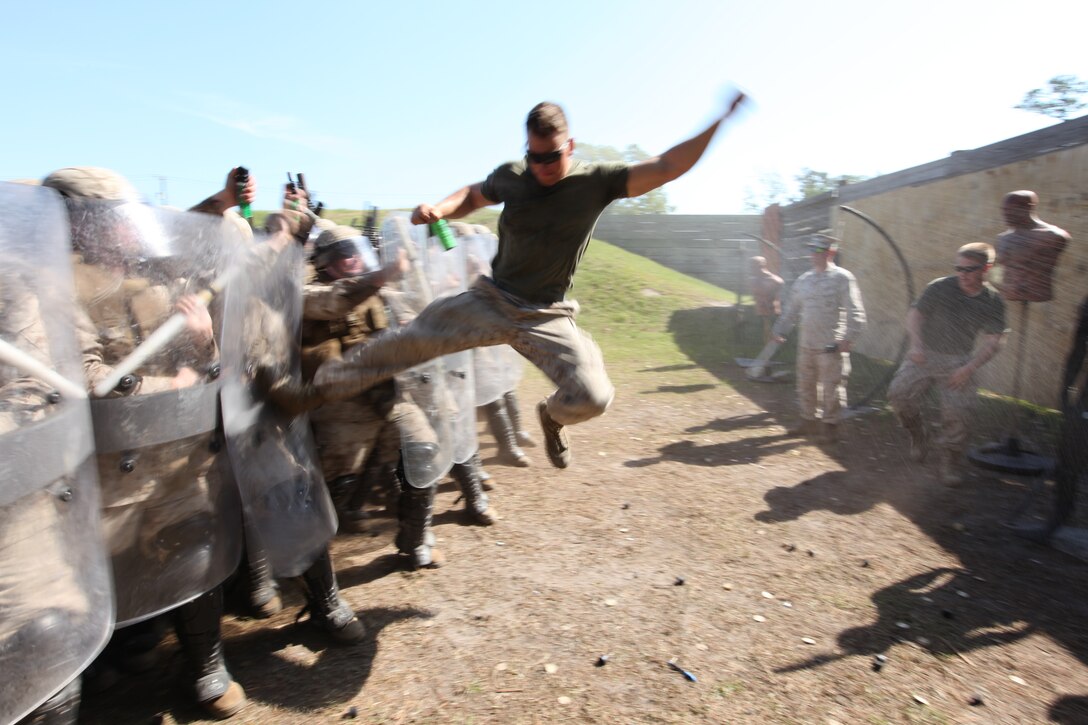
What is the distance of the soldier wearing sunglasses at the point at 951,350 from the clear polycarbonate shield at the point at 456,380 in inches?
151

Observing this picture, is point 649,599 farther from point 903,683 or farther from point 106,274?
point 106,274

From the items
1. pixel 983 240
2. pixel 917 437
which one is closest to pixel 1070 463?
pixel 917 437

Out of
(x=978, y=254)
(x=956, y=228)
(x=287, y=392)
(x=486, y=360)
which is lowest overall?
(x=486, y=360)

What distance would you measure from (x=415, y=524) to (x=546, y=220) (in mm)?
1786

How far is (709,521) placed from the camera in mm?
4531

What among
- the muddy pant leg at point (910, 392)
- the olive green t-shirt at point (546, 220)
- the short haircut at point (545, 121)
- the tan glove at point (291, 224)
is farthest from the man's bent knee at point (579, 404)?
the muddy pant leg at point (910, 392)

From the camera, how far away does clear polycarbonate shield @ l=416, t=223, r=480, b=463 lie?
3.78 metres

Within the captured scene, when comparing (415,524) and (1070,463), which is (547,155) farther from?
(1070,463)

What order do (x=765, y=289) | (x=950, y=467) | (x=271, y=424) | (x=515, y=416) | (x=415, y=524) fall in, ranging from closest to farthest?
1. (x=271, y=424)
2. (x=415, y=524)
3. (x=950, y=467)
4. (x=515, y=416)
5. (x=765, y=289)

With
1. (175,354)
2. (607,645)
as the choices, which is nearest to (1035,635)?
(607,645)

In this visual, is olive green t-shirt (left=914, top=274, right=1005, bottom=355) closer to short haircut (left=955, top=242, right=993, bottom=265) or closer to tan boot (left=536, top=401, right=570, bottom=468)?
short haircut (left=955, top=242, right=993, bottom=265)

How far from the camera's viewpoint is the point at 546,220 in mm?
3227

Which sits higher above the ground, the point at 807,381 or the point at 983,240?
the point at 983,240

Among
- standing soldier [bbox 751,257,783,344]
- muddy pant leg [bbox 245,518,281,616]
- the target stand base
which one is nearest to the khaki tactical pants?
muddy pant leg [bbox 245,518,281,616]
